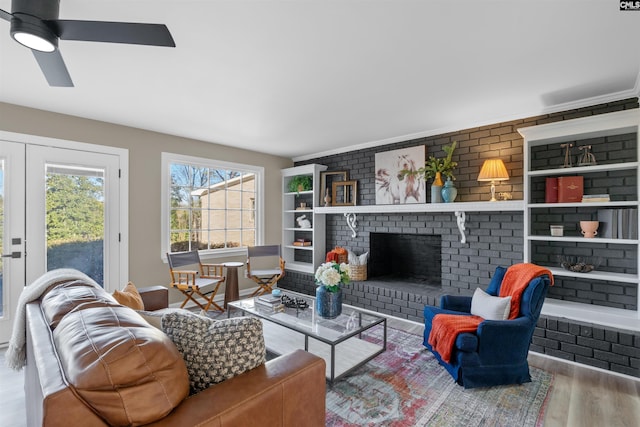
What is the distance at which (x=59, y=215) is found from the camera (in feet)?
11.1

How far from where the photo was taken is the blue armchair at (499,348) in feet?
7.57

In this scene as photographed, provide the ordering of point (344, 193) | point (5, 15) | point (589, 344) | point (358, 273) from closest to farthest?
A: 1. point (5, 15)
2. point (589, 344)
3. point (358, 273)
4. point (344, 193)

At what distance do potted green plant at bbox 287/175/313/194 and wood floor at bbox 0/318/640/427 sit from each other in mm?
3744

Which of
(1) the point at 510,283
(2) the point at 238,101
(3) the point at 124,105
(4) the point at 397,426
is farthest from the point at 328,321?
(3) the point at 124,105

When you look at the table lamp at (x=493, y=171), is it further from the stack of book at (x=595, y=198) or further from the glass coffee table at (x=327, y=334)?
the glass coffee table at (x=327, y=334)

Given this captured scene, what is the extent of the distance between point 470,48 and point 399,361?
2.50 m

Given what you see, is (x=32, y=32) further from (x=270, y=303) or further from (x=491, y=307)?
(x=491, y=307)

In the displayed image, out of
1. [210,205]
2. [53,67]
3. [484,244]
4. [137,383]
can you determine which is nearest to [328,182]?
[210,205]

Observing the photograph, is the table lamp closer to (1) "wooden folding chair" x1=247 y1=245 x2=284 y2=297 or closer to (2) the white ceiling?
(2) the white ceiling

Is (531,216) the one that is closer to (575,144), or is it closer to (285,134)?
(575,144)

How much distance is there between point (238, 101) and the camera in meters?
3.04

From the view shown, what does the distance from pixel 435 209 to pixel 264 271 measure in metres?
2.54

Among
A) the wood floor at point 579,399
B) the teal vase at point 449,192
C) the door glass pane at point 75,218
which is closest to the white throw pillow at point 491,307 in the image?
the wood floor at point 579,399

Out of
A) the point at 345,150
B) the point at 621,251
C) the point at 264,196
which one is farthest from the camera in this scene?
the point at 264,196
